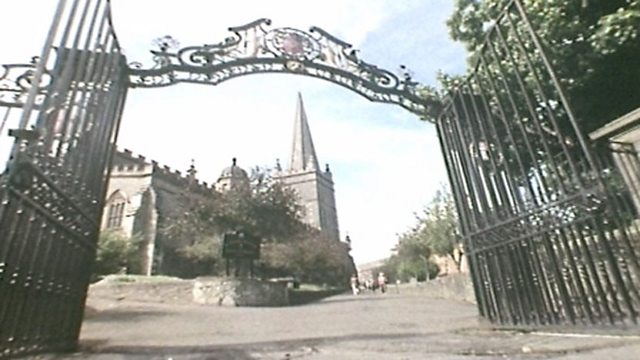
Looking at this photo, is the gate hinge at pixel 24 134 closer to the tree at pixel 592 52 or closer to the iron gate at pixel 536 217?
the iron gate at pixel 536 217

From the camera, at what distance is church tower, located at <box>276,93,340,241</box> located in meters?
69.5

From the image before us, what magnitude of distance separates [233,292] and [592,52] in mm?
14351

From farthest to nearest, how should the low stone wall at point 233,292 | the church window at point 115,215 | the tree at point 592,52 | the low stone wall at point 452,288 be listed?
the church window at point 115,215 < the low stone wall at point 233,292 < the low stone wall at point 452,288 < the tree at point 592,52

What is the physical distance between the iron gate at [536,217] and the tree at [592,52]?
7.85 ft

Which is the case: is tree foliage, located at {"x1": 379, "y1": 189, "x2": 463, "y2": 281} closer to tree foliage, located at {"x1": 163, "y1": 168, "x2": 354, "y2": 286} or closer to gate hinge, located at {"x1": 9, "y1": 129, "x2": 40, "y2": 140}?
tree foliage, located at {"x1": 163, "y1": 168, "x2": 354, "y2": 286}

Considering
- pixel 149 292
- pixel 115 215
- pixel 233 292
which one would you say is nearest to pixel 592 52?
pixel 233 292

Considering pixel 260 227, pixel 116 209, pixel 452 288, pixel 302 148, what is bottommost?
pixel 452 288

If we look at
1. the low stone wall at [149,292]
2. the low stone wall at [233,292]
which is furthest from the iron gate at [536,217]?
the low stone wall at [149,292]

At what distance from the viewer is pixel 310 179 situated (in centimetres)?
7200

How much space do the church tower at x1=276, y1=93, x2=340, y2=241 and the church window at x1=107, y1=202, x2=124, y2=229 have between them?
35979 mm

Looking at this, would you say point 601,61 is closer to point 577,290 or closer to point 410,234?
point 577,290

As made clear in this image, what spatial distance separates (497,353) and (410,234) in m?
39.7

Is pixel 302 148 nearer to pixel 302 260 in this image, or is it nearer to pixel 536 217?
pixel 302 260

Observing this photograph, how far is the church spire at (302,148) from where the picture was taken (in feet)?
245
